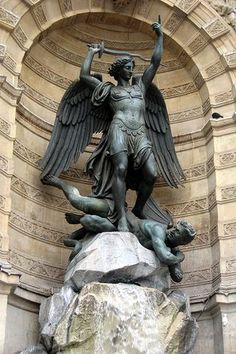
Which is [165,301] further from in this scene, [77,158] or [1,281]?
[77,158]

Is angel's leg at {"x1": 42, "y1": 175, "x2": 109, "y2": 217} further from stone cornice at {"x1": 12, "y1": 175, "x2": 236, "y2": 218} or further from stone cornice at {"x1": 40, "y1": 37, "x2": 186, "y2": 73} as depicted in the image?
stone cornice at {"x1": 40, "y1": 37, "x2": 186, "y2": 73}

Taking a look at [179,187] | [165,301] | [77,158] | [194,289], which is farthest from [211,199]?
[165,301]

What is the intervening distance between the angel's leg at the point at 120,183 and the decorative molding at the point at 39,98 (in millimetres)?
2199

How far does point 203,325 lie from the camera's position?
347 inches

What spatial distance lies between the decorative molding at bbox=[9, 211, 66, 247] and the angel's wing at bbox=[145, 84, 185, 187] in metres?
1.67

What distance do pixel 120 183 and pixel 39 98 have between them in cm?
250

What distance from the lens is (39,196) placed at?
30.7ft

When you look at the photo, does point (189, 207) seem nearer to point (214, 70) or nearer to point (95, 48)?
point (214, 70)

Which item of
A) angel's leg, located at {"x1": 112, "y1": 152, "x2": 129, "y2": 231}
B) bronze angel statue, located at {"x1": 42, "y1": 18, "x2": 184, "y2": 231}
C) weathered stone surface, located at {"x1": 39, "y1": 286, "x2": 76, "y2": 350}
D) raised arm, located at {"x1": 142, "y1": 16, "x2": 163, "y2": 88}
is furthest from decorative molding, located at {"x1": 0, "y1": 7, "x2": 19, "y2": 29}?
weathered stone surface, located at {"x1": 39, "y1": 286, "x2": 76, "y2": 350}

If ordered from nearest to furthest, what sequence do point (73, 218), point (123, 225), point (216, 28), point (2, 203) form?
point (123, 225), point (2, 203), point (73, 218), point (216, 28)

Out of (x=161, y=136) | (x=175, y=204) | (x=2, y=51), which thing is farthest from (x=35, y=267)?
(x=2, y=51)

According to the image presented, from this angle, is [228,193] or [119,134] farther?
[228,193]

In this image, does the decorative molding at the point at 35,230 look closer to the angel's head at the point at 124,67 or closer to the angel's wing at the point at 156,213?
the angel's wing at the point at 156,213

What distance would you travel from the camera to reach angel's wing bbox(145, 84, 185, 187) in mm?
9453
